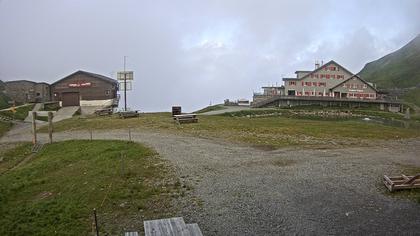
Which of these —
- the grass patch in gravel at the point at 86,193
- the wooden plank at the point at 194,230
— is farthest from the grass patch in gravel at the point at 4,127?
the wooden plank at the point at 194,230

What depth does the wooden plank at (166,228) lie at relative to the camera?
9.26m

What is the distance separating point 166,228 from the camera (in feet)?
31.4

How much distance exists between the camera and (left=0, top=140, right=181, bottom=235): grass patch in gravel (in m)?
11.4

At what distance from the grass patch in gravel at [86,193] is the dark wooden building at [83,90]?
1898 inches

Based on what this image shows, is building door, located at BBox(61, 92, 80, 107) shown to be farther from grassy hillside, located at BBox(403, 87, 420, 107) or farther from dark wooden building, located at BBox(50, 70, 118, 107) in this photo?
grassy hillside, located at BBox(403, 87, 420, 107)

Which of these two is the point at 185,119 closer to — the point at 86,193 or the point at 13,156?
the point at 13,156

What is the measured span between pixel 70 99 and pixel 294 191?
209 feet

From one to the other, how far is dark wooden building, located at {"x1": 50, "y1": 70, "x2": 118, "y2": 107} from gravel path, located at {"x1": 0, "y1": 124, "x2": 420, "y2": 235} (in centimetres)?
4958

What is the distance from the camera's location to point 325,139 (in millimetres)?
28328

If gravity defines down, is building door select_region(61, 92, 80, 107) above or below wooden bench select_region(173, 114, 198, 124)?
above

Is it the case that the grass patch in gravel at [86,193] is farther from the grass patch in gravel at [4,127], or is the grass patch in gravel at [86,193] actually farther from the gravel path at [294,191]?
the grass patch in gravel at [4,127]

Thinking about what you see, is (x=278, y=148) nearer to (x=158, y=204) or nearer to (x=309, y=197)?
(x=309, y=197)

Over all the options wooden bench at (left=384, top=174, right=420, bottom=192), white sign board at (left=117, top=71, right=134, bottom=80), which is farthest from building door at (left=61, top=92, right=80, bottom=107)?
wooden bench at (left=384, top=174, right=420, bottom=192)

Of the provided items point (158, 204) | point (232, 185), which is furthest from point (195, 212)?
point (232, 185)
